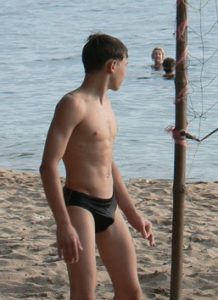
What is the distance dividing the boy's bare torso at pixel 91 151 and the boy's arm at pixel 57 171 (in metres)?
0.08

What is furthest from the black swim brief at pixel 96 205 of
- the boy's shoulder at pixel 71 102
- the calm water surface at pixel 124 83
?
the calm water surface at pixel 124 83

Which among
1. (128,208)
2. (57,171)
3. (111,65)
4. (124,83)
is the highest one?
(111,65)

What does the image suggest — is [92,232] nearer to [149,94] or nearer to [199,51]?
[149,94]

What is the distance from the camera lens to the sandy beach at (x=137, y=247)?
6.07m

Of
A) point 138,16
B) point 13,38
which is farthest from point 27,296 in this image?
point 138,16

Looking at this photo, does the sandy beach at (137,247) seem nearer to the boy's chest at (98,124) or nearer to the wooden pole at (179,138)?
the wooden pole at (179,138)

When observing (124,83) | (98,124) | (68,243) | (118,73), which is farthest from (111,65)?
(124,83)

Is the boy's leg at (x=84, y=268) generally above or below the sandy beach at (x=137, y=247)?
above

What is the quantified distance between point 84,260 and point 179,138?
0.94 meters

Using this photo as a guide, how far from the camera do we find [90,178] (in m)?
4.40

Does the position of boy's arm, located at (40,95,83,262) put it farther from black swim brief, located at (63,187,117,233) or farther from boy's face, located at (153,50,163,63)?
boy's face, located at (153,50,163,63)

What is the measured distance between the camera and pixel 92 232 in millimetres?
4301

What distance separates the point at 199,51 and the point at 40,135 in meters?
10.9

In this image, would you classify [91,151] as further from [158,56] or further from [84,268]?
[158,56]
